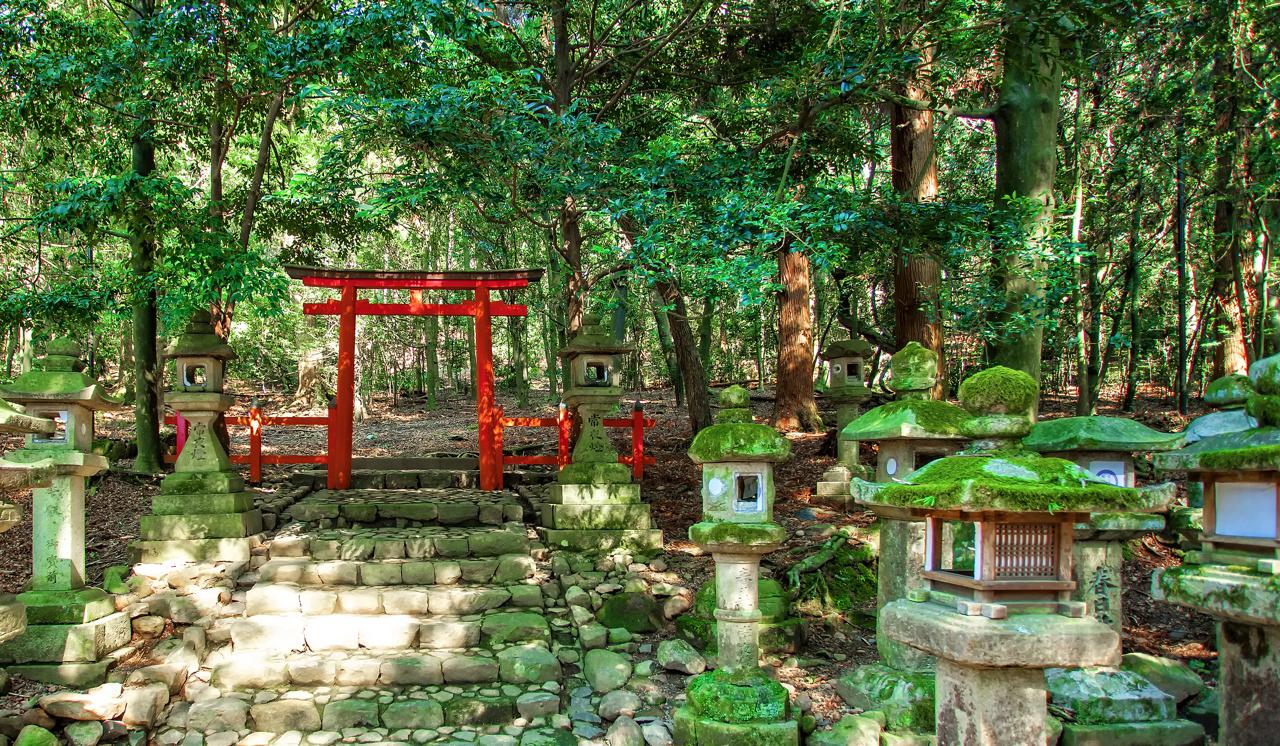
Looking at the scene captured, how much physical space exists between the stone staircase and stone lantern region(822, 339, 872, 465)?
480 cm

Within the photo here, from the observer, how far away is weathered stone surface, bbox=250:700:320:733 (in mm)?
5566

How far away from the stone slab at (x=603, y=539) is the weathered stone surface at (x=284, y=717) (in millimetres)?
3119

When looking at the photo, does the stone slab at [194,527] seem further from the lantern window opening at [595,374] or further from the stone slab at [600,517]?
the lantern window opening at [595,374]

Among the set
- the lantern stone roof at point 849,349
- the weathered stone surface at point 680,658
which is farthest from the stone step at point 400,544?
the lantern stone roof at point 849,349

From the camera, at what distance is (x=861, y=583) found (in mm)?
7855

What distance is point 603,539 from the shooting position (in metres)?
8.29

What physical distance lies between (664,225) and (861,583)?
4054mm

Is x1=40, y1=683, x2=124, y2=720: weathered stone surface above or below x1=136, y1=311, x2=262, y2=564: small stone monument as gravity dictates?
below

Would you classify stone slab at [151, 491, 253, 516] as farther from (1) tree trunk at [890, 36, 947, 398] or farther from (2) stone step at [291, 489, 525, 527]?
(1) tree trunk at [890, 36, 947, 398]

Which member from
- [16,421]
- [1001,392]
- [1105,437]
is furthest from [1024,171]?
[16,421]

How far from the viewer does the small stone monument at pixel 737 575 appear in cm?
532

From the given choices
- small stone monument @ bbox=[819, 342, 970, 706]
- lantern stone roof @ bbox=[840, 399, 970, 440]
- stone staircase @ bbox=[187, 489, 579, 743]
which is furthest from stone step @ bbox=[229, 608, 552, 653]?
lantern stone roof @ bbox=[840, 399, 970, 440]

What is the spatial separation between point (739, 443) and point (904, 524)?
146 cm

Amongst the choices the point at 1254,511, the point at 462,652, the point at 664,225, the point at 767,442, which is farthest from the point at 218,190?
the point at 1254,511
